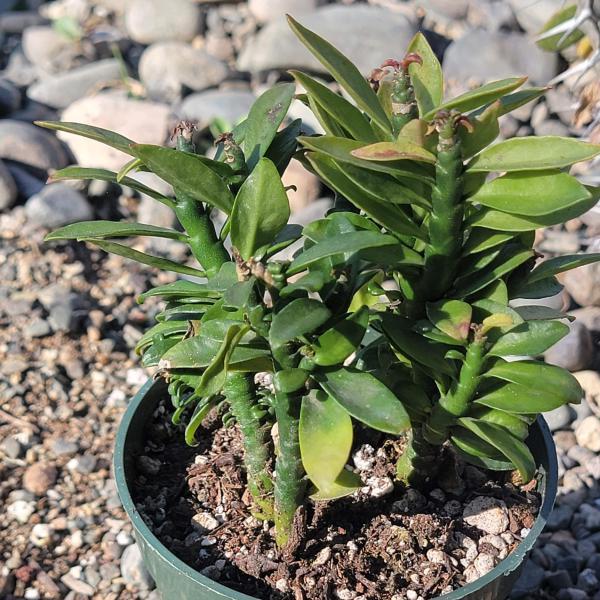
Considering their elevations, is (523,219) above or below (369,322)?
above

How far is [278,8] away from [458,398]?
3.19m

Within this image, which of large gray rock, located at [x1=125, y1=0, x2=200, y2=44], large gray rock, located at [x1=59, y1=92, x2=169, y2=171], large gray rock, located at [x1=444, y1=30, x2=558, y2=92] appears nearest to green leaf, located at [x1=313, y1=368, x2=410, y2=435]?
large gray rock, located at [x1=59, y1=92, x2=169, y2=171]

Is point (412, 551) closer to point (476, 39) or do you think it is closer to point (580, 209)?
point (580, 209)

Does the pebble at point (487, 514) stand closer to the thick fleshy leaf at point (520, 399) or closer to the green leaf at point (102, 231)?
the thick fleshy leaf at point (520, 399)

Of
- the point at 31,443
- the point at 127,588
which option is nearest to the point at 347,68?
the point at 127,588

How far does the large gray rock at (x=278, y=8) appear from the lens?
12.9 ft

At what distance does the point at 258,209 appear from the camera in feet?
3.15

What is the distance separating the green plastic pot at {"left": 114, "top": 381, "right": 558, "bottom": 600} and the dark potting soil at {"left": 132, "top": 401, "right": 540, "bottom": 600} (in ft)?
0.15

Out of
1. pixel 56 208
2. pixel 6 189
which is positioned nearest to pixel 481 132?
pixel 56 208

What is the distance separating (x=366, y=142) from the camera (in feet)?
3.24

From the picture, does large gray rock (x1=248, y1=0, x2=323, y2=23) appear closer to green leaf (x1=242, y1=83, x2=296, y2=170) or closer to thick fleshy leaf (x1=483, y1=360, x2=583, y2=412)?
green leaf (x1=242, y1=83, x2=296, y2=170)

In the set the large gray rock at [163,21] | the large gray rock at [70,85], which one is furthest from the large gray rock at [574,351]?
the large gray rock at [163,21]

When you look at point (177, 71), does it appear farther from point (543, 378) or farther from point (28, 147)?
point (543, 378)

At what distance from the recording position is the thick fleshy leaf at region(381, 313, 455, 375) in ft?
3.52
